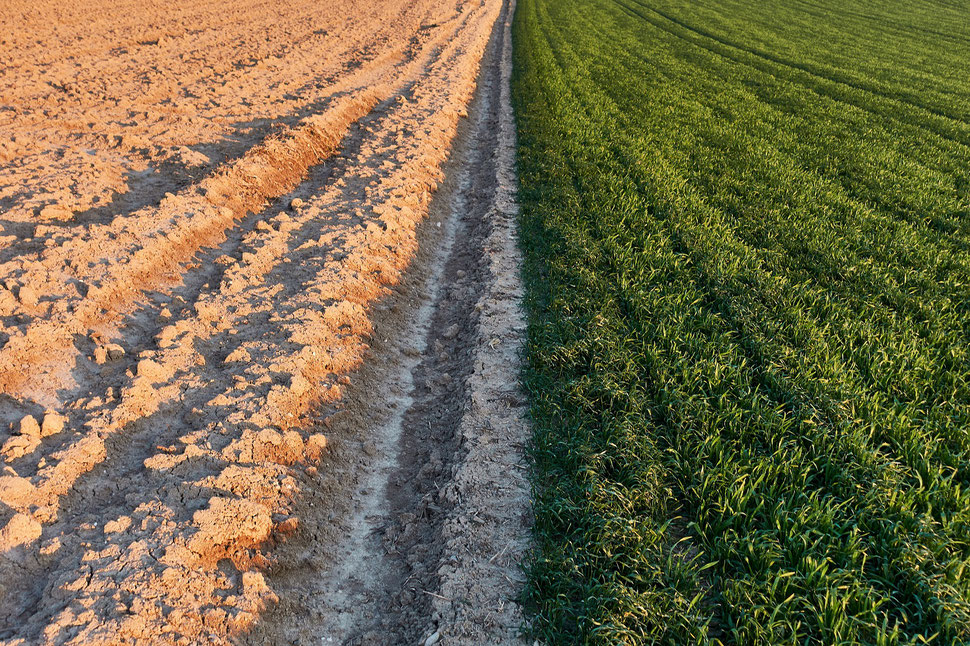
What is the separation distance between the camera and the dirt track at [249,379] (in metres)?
3.36

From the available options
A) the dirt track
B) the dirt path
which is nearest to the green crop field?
the dirt path

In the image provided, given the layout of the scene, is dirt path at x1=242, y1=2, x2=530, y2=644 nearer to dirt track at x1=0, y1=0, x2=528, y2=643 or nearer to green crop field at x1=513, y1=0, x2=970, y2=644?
dirt track at x1=0, y1=0, x2=528, y2=643

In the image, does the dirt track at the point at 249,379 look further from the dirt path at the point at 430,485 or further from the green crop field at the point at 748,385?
the green crop field at the point at 748,385

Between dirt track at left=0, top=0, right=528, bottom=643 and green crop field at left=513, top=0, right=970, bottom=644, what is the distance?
22.5 inches

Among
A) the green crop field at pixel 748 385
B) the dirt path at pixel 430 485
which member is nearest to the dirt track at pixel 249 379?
the dirt path at pixel 430 485

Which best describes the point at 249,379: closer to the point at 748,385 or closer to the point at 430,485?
the point at 430,485

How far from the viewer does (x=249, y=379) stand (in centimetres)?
495

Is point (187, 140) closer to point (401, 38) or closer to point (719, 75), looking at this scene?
point (401, 38)

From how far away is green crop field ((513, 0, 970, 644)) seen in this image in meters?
3.01

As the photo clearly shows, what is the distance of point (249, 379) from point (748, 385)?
4.26 m

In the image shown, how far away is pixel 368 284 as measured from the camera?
22.0ft

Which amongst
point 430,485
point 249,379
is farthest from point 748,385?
point 249,379

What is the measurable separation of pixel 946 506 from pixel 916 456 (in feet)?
1.24

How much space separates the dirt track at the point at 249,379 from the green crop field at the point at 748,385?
57 centimetres
